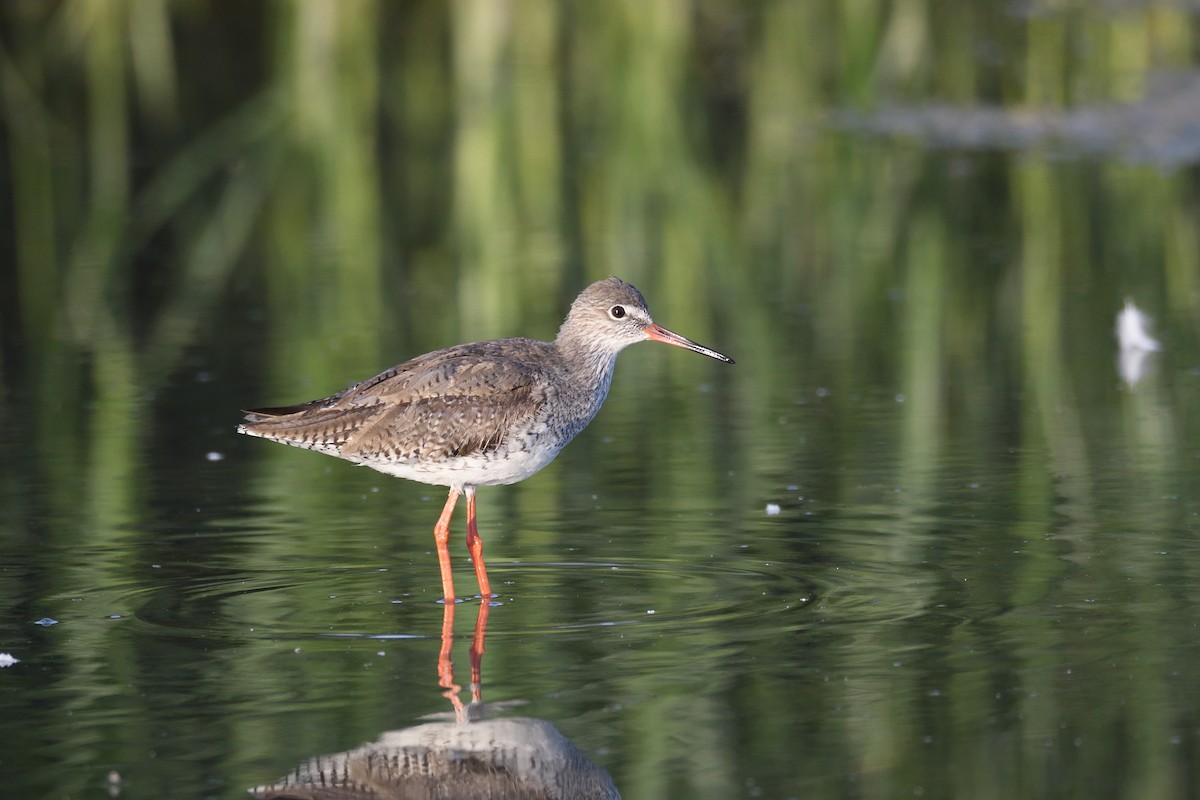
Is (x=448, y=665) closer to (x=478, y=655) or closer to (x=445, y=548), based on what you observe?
(x=478, y=655)

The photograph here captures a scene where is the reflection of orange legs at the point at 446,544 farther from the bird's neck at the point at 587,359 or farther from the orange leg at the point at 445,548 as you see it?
the bird's neck at the point at 587,359

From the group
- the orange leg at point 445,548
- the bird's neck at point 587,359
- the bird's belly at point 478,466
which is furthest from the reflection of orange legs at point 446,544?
the bird's neck at point 587,359

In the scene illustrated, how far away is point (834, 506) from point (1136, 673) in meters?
2.57

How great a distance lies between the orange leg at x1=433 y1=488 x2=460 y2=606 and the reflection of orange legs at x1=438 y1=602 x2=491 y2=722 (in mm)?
96

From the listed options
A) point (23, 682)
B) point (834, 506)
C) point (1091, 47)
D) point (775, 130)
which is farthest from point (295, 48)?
point (23, 682)

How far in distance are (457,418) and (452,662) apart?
5.72ft

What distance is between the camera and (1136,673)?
21.7 ft

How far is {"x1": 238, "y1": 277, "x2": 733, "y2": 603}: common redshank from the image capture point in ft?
28.0

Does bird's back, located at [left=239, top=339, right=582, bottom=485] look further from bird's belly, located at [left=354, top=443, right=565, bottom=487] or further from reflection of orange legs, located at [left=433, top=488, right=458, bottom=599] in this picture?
reflection of orange legs, located at [left=433, top=488, right=458, bottom=599]

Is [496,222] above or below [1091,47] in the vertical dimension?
below

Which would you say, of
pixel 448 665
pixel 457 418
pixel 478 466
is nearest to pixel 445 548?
pixel 478 466

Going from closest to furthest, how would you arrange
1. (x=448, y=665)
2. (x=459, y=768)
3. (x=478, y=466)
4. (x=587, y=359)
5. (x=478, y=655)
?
Answer: (x=459, y=768) → (x=448, y=665) → (x=478, y=655) → (x=478, y=466) → (x=587, y=359)

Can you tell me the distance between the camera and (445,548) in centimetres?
823

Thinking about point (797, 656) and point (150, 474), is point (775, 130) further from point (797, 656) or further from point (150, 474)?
point (797, 656)
